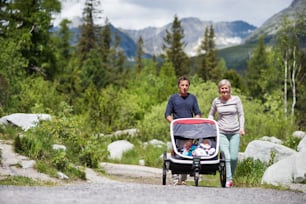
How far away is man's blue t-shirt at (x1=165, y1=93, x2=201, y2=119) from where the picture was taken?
9.16 meters

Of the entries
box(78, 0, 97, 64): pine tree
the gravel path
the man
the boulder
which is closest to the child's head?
the man

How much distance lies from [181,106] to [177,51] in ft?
183

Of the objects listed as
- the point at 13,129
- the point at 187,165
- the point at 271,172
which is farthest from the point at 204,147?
the point at 13,129

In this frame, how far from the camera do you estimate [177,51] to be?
6462 centimetres

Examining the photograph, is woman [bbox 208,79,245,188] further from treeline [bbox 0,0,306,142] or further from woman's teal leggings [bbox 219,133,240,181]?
A: treeline [bbox 0,0,306,142]

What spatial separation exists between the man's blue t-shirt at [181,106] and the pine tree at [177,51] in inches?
2112

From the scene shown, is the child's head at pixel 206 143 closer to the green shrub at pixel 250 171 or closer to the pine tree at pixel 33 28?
the green shrub at pixel 250 171

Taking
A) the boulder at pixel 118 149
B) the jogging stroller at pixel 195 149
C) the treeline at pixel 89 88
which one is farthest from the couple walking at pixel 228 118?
the boulder at pixel 118 149

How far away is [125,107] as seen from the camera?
30891 mm

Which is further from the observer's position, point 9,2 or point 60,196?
point 9,2

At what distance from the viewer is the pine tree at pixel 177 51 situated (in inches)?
2505

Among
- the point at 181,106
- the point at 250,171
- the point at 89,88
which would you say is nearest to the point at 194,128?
the point at 181,106

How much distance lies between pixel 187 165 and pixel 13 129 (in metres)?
7.50

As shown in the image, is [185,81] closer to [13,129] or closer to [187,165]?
[187,165]
